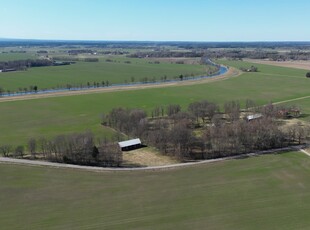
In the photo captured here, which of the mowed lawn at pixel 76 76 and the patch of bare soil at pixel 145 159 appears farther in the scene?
the mowed lawn at pixel 76 76

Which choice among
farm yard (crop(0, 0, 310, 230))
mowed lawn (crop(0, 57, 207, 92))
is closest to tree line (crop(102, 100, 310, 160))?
farm yard (crop(0, 0, 310, 230))

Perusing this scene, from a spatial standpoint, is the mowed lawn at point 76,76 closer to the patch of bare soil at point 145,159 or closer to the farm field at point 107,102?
the farm field at point 107,102

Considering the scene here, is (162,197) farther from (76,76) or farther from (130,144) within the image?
(76,76)

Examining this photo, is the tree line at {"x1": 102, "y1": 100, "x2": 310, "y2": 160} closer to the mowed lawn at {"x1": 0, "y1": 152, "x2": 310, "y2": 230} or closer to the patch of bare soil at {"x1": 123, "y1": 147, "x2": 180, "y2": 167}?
the patch of bare soil at {"x1": 123, "y1": 147, "x2": 180, "y2": 167}

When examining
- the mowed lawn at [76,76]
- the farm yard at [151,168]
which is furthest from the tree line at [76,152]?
the mowed lawn at [76,76]

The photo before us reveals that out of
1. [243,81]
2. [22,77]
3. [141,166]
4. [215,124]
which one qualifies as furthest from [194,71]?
[141,166]
